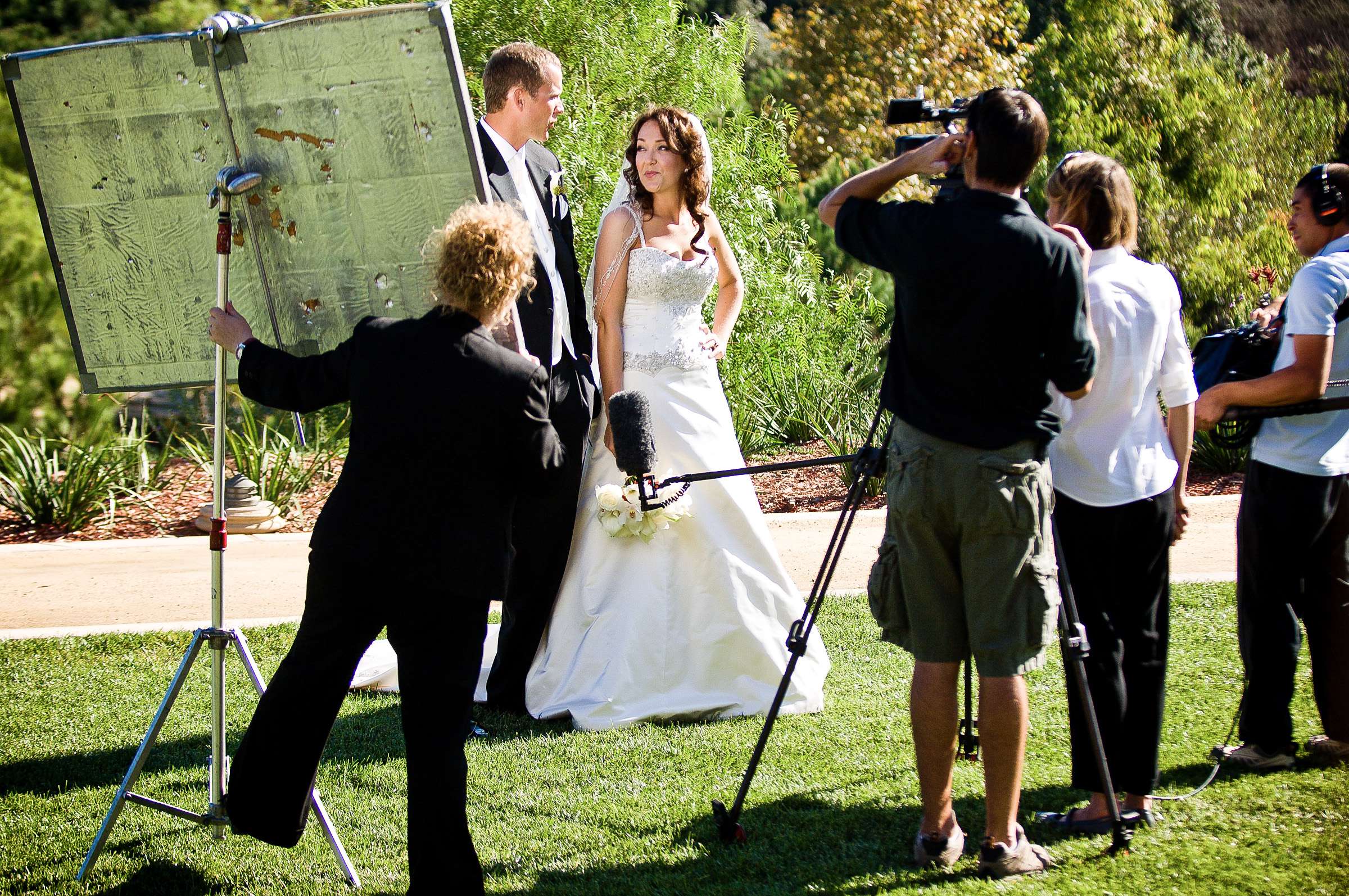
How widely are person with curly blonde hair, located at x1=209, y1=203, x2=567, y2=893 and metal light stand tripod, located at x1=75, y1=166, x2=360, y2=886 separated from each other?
268mm

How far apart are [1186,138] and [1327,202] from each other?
9582 millimetres

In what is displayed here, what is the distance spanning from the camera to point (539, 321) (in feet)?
16.0

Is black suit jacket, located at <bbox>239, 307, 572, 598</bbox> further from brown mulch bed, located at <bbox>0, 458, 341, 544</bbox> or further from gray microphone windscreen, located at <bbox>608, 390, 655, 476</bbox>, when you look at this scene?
brown mulch bed, located at <bbox>0, 458, 341, 544</bbox>

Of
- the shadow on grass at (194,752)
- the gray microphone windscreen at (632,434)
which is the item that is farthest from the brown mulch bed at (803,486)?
the gray microphone windscreen at (632,434)

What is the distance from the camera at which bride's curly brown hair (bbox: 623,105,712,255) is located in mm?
5016

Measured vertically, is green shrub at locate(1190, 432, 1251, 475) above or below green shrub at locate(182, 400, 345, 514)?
below

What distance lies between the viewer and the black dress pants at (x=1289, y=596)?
14.0 feet

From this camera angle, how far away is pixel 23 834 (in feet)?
13.2

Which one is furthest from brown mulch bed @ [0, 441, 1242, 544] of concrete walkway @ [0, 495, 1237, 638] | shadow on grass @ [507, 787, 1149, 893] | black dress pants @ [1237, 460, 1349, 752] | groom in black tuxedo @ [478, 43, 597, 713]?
shadow on grass @ [507, 787, 1149, 893]

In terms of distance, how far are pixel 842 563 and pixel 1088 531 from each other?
3.91m

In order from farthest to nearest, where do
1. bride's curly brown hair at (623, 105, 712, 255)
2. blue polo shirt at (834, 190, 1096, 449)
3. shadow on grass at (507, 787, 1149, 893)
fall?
bride's curly brown hair at (623, 105, 712, 255) < shadow on grass at (507, 787, 1149, 893) < blue polo shirt at (834, 190, 1096, 449)

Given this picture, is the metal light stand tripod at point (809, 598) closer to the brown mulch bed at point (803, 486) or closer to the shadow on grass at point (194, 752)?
the shadow on grass at point (194, 752)

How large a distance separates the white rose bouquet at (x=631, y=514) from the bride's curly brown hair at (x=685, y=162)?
1.07 meters

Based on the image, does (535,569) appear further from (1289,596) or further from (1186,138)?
(1186,138)
